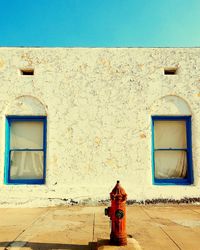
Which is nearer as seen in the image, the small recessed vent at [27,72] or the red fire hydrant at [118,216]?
the red fire hydrant at [118,216]

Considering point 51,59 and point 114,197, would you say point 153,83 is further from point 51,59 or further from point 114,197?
point 114,197

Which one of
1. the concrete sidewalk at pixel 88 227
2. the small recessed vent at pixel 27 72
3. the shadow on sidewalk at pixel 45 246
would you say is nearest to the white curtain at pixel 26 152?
the concrete sidewalk at pixel 88 227

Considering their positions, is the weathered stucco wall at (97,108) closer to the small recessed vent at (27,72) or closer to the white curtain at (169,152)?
the small recessed vent at (27,72)

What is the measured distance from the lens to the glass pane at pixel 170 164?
285 inches

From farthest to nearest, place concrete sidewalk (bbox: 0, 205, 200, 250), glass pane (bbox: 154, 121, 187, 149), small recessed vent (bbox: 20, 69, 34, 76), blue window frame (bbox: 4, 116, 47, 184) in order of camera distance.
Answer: small recessed vent (bbox: 20, 69, 34, 76), glass pane (bbox: 154, 121, 187, 149), blue window frame (bbox: 4, 116, 47, 184), concrete sidewalk (bbox: 0, 205, 200, 250)

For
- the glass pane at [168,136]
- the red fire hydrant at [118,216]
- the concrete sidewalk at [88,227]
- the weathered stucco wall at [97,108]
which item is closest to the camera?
the red fire hydrant at [118,216]

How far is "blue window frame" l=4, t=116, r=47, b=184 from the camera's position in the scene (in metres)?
7.18

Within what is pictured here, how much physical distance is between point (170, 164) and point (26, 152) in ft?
11.7

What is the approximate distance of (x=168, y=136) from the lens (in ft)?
23.9

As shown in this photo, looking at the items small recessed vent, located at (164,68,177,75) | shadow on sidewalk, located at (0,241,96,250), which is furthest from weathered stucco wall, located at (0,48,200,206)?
shadow on sidewalk, located at (0,241,96,250)

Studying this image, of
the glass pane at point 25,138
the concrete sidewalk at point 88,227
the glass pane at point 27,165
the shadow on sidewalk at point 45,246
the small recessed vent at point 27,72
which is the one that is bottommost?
the shadow on sidewalk at point 45,246

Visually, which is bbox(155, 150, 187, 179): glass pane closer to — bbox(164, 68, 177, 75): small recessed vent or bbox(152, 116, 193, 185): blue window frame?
bbox(152, 116, 193, 185): blue window frame

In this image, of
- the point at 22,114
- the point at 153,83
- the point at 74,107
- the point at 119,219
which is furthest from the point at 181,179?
the point at 22,114

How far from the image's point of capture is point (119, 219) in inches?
151
